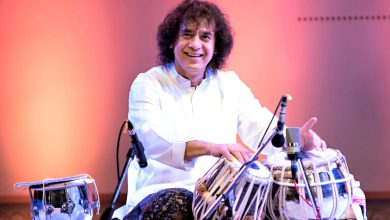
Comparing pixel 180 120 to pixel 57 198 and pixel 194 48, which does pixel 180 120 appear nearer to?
pixel 194 48

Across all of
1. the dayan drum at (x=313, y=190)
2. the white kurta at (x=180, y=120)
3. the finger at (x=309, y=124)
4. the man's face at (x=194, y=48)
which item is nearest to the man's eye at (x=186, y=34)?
the man's face at (x=194, y=48)

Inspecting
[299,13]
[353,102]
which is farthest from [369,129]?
[299,13]

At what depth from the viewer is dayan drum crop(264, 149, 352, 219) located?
2312 millimetres

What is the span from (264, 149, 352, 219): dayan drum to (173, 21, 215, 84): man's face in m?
0.84

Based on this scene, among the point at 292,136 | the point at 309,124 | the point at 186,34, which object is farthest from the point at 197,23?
the point at 292,136

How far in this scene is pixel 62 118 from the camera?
4.77 metres

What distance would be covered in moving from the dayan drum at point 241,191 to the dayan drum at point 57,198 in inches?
31.9

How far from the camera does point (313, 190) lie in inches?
91.0

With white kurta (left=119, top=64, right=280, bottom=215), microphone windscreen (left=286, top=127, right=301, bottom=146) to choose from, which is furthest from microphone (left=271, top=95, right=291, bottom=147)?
white kurta (left=119, top=64, right=280, bottom=215)

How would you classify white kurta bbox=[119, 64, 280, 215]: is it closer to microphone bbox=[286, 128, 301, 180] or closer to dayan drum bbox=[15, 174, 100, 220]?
dayan drum bbox=[15, 174, 100, 220]

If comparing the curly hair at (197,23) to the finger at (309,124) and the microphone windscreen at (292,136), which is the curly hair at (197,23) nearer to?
the finger at (309,124)

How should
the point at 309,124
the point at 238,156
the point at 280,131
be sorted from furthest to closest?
the point at 309,124, the point at 238,156, the point at 280,131

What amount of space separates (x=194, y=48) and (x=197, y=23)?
0.51ft

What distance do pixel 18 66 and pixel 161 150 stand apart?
7.99ft
